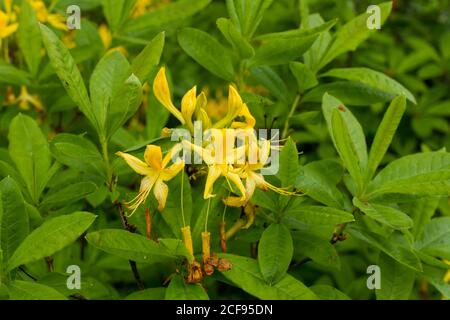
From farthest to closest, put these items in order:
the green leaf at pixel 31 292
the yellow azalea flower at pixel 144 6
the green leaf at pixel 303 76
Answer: the yellow azalea flower at pixel 144 6
the green leaf at pixel 303 76
the green leaf at pixel 31 292

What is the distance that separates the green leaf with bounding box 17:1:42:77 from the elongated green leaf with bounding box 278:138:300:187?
2.54 ft

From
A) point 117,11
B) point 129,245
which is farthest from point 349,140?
point 117,11

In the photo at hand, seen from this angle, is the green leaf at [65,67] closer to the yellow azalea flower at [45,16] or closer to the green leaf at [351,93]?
the green leaf at [351,93]

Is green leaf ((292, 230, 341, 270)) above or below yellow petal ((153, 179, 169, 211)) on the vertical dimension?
below

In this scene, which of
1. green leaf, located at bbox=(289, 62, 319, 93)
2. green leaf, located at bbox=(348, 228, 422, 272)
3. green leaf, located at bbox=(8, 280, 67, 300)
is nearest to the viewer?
green leaf, located at bbox=(8, 280, 67, 300)

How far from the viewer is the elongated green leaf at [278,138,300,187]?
1.30 metres

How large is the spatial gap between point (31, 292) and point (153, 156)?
11.9 inches

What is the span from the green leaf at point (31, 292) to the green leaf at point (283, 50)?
0.67 m

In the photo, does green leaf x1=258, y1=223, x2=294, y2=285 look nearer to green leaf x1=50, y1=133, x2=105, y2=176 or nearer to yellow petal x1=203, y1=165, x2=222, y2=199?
yellow petal x1=203, y1=165, x2=222, y2=199

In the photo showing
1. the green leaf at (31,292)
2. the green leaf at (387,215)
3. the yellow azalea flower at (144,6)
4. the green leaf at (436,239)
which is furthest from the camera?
the yellow azalea flower at (144,6)

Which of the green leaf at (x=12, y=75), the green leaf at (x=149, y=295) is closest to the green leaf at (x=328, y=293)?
the green leaf at (x=149, y=295)

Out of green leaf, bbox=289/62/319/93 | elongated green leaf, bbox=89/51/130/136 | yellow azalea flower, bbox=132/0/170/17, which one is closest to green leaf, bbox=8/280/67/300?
elongated green leaf, bbox=89/51/130/136

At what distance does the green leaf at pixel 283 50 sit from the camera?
1462 millimetres

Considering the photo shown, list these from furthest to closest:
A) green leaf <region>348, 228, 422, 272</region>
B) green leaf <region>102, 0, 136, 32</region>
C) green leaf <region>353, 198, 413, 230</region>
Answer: green leaf <region>102, 0, 136, 32</region>, green leaf <region>348, 228, 422, 272</region>, green leaf <region>353, 198, 413, 230</region>
